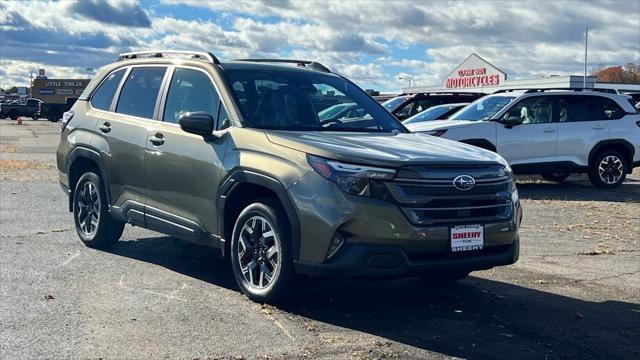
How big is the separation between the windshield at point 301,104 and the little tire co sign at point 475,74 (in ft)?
118

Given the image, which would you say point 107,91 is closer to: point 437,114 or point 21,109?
point 437,114

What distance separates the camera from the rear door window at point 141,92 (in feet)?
24.0

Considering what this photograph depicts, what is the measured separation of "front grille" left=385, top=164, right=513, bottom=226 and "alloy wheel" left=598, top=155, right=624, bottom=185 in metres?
10.1

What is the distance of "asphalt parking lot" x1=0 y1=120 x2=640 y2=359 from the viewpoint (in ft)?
16.2

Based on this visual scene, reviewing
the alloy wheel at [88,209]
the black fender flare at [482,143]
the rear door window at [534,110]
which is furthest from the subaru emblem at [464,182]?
the rear door window at [534,110]

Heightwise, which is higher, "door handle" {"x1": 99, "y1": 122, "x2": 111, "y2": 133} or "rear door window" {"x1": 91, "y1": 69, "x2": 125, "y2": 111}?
"rear door window" {"x1": 91, "y1": 69, "x2": 125, "y2": 111}

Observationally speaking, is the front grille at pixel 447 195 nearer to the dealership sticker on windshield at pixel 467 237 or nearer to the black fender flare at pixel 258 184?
the dealership sticker on windshield at pixel 467 237

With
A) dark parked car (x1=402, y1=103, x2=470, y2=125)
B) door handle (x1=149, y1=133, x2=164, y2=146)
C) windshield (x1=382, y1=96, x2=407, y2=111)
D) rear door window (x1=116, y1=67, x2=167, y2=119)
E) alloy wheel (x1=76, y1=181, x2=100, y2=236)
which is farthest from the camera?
windshield (x1=382, y1=96, x2=407, y2=111)

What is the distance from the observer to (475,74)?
4366cm

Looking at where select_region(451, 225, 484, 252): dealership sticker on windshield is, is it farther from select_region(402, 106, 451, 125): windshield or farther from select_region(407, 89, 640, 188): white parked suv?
select_region(402, 106, 451, 125): windshield

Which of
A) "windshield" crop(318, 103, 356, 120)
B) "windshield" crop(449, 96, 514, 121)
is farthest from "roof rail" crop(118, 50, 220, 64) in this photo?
"windshield" crop(449, 96, 514, 121)

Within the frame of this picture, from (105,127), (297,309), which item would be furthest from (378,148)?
(105,127)

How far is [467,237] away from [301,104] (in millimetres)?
1948

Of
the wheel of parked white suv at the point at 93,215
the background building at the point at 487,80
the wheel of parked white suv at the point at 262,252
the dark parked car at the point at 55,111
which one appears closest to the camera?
the wheel of parked white suv at the point at 262,252
